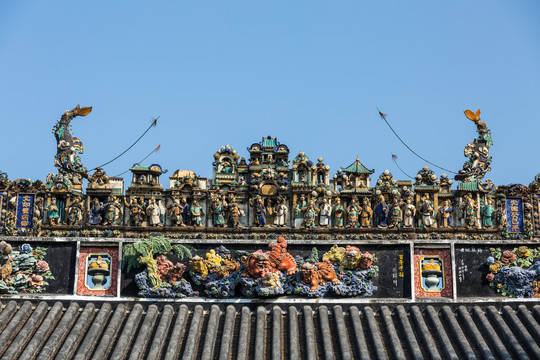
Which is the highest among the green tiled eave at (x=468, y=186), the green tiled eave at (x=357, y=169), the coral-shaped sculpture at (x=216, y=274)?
the green tiled eave at (x=357, y=169)

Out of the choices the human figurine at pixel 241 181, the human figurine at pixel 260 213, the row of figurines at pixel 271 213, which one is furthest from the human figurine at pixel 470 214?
the human figurine at pixel 241 181

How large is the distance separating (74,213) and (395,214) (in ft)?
25.1

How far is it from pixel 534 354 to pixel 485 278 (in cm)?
330

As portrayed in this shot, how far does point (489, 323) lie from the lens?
66.1 feet

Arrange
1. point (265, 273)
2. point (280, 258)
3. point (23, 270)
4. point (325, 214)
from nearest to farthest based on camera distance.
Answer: point (265, 273) → point (280, 258) → point (23, 270) → point (325, 214)

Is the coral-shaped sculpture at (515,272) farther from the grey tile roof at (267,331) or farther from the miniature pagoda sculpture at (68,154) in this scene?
the miniature pagoda sculpture at (68,154)

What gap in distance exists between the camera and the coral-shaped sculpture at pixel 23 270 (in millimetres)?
21250

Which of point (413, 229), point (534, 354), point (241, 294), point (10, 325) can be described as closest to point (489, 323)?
point (534, 354)

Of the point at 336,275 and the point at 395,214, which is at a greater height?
the point at 395,214

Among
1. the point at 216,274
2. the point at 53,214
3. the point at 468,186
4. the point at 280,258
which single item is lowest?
the point at 216,274

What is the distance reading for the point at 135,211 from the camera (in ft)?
71.8

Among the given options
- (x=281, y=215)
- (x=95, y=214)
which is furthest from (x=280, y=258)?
(x=95, y=214)

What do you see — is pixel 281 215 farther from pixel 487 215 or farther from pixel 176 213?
pixel 487 215

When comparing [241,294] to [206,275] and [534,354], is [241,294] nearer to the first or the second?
[206,275]
